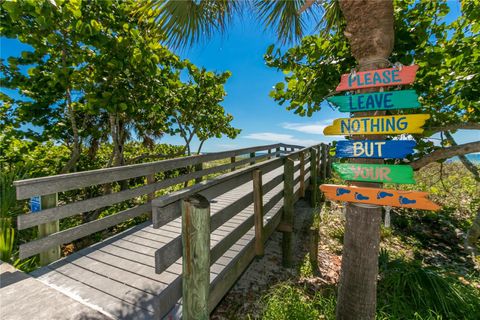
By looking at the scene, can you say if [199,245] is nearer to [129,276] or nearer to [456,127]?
[129,276]

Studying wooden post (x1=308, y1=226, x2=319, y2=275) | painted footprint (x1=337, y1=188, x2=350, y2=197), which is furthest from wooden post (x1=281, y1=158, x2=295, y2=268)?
painted footprint (x1=337, y1=188, x2=350, y2=197)

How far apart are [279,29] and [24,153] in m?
5.91

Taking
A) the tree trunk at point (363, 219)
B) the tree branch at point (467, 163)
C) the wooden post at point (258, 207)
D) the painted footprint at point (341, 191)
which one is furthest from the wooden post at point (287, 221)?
the tree branch at point (467, 163)

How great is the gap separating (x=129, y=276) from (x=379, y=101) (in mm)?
3185

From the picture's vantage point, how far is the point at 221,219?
7.52 ft

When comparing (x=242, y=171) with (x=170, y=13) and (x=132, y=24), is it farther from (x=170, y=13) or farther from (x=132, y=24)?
(x=132, y=24)

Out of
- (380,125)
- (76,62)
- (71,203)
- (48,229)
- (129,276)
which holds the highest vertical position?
(76,62)

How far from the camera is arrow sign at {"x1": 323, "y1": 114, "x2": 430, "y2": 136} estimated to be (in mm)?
1872

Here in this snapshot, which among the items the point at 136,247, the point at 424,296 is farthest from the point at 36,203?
the point at 424,296

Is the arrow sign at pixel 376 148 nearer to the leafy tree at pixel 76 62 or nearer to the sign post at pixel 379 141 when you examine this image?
the sign post at pixel 379 141

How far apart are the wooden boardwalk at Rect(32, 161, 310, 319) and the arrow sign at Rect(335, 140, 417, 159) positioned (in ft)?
4.52

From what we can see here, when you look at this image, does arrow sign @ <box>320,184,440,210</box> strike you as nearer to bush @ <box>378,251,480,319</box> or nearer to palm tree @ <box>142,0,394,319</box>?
palm tree @ <box>142,0,394,319</box>

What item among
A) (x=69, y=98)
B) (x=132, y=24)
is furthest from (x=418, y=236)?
(x=69, y=98)

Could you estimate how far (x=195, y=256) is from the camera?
171cm
